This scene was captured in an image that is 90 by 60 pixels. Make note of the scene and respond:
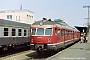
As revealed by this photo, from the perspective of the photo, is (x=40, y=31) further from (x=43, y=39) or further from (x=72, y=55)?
(x=72, y=55)

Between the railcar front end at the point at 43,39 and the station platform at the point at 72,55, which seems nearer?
the station platform at the point at 72,55

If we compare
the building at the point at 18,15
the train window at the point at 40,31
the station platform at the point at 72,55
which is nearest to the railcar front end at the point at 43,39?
the train window at the point at 40,31

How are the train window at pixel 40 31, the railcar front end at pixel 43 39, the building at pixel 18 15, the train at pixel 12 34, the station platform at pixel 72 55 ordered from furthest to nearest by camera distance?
the building at pixel 18 15, the train at pixel 12 34, the train window at pixel 40 31, the railcar front end at pixel 43 39, the station platform at pixel 72 55

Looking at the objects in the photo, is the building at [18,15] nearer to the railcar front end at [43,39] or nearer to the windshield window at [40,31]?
the windshield window at [40,31]

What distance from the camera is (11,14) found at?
54.7 meters

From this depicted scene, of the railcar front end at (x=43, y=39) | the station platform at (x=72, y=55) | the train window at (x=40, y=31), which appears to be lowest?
the station platform at (x=72, y=55)

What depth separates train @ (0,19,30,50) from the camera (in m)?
17.3

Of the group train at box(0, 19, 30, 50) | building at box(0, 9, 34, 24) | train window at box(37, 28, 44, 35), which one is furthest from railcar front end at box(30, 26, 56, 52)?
building at box(0, 9, 34, 24)

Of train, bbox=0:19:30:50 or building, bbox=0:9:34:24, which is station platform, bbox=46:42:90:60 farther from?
building, bbox=0:9:34:24

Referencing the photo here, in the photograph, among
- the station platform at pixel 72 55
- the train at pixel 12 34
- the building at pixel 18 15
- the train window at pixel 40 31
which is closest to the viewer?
the station platform at pixel 72 55

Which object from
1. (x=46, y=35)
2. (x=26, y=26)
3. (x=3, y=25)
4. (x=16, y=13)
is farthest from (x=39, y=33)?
(x=16, y=13)

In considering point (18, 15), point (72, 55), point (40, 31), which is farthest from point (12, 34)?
point (18, 15)

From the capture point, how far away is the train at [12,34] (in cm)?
1730

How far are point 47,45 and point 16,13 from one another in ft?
Result: 128
